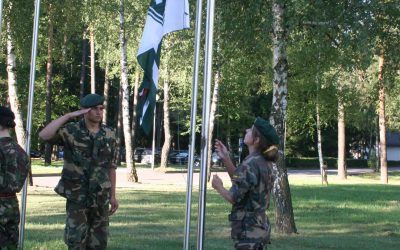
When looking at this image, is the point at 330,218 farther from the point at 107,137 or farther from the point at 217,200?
the point at 107,137

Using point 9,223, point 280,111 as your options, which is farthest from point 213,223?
point 9,223

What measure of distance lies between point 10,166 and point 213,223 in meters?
9.37

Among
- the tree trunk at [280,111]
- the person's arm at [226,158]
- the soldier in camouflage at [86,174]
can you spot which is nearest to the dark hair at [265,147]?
the person's arm at [226,158]

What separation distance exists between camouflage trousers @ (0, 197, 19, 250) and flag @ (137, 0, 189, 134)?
183 cm

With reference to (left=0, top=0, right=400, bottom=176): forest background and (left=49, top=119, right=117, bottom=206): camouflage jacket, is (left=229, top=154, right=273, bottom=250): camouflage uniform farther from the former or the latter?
(left=0, top=0, right=400, bottom=176): forest background

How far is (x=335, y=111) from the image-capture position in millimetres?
41531

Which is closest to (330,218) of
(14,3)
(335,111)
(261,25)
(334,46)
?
(334,46)

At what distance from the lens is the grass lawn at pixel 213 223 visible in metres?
11.8

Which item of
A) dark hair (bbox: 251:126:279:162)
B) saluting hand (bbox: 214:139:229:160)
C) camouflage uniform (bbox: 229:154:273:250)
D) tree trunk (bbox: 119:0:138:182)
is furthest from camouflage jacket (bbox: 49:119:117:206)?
tree trunk (bbox: 119:0:138:182)

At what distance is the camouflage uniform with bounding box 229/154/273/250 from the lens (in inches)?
238

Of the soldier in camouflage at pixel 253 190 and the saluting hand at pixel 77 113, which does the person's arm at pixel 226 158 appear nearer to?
the soldier in camouflage at pixel 253 190

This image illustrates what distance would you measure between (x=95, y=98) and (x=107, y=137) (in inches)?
17.3

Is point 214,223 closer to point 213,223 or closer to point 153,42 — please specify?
point 213,223

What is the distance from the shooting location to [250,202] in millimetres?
6090
